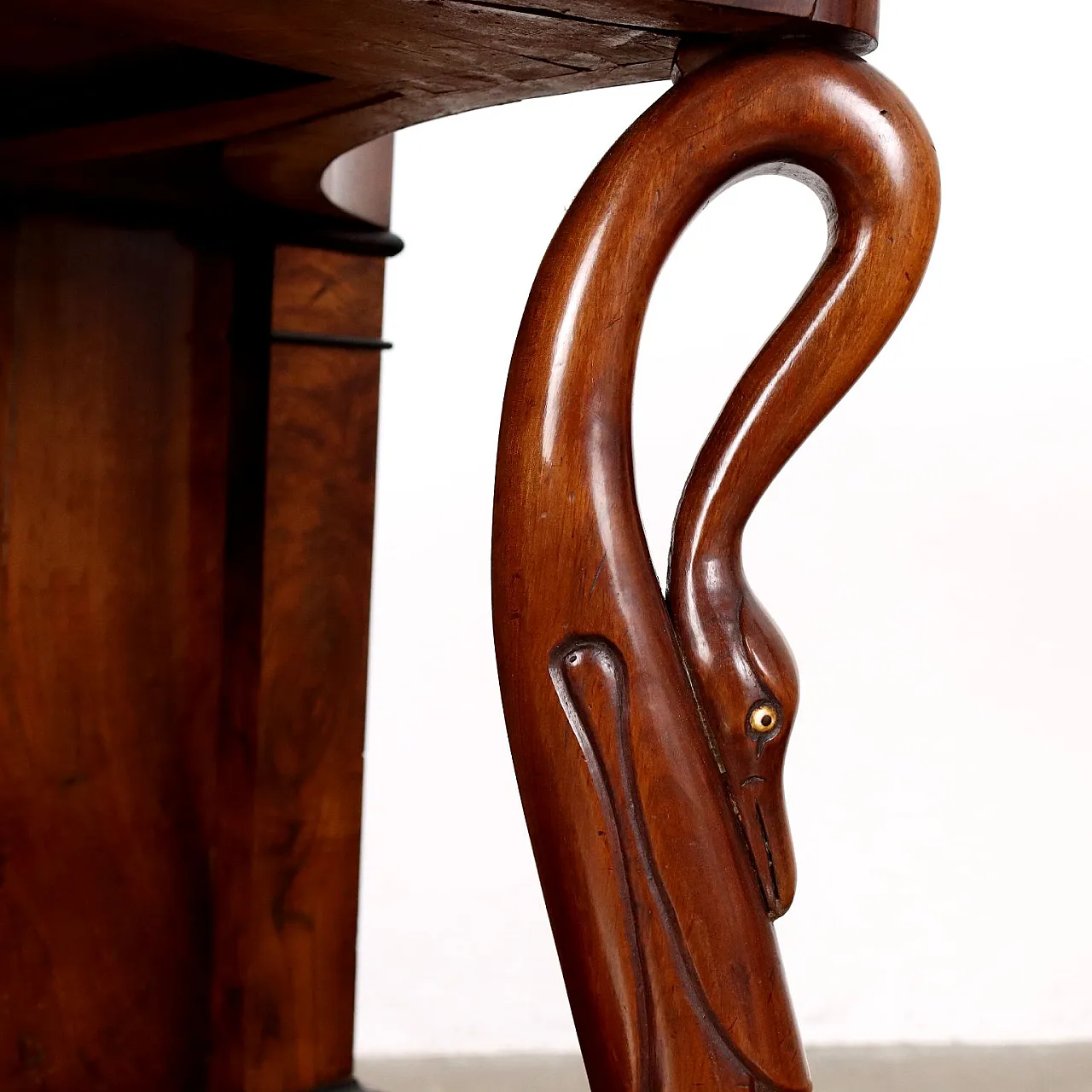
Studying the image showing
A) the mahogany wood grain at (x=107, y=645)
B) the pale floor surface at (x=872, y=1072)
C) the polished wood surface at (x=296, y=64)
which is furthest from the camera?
the pale floor surface at (x=872, y=1072)

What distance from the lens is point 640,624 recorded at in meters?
0.50

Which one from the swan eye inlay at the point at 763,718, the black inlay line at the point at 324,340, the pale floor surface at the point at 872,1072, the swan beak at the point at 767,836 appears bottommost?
the pale floor surface at the point at 872,1072

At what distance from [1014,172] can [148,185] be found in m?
1.37

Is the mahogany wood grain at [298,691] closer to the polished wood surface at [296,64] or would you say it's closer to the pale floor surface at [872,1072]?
the polished wood surface at [296,64]

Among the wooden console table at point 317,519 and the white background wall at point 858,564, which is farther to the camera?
the white background wall at point 858,564

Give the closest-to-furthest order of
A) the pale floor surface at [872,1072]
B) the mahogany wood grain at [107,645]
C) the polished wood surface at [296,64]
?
1. the polished wood surface at [296,64]
2. the mahogany wood grain at [107,645]
3. the pale floor surface at [872,1072]

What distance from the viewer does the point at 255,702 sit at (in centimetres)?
100

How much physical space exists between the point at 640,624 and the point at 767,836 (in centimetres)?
9

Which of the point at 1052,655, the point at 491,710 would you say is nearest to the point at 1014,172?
the point at 1052,655

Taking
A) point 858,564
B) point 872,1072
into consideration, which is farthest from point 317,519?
point 872,1072

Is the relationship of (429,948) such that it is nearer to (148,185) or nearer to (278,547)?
(278,547)

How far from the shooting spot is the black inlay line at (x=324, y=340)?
3.21ft

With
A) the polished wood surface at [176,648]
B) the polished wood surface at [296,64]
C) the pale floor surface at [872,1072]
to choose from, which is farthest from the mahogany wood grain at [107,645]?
the pale floor surface at [872,1072]

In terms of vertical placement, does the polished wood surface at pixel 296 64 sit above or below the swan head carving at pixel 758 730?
above
